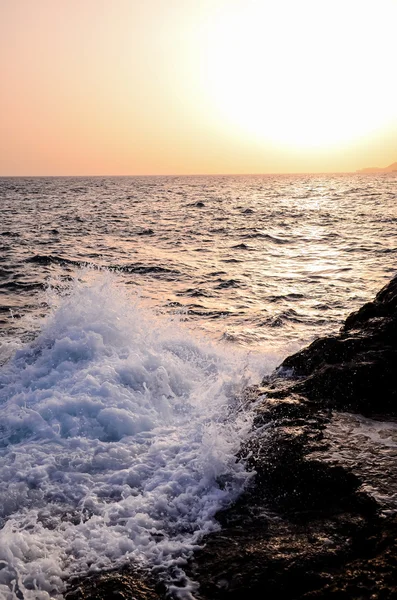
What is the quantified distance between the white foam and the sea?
16mm

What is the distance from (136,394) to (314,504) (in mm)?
3348

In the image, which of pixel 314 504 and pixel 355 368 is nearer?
pixel 314 504

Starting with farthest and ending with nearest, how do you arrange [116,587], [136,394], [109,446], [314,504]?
[136,394] < [109,446] < [314,504] < [116,587]

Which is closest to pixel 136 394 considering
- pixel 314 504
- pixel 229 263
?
pixel 314 504

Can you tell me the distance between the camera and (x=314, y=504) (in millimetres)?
3977

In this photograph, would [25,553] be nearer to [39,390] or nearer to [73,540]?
[73,540]

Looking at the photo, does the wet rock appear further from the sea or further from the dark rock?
the dark rock

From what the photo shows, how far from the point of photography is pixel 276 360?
8.41m

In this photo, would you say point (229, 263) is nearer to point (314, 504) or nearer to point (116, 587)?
point (314, 504)

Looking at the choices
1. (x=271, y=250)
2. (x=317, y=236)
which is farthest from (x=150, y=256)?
(x=317, y=236)

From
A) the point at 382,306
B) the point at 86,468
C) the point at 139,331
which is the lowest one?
the point at 86,468

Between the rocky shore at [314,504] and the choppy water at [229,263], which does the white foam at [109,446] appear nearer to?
the rocky shore at [314,504]

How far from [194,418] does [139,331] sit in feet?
10.1

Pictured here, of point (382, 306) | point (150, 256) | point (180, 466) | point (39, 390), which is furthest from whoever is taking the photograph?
point (150, 256)
